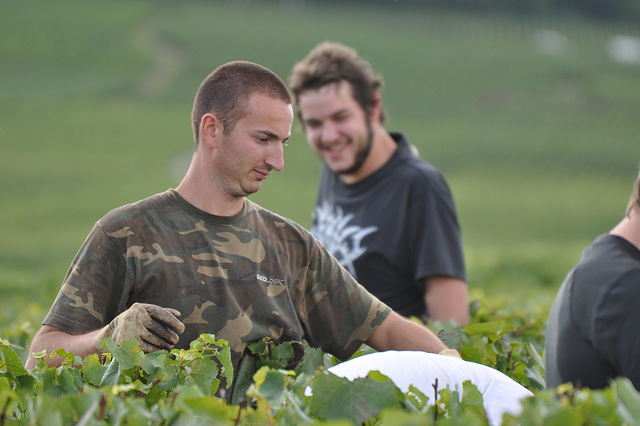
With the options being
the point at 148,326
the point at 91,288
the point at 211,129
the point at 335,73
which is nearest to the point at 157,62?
the point at 335,73

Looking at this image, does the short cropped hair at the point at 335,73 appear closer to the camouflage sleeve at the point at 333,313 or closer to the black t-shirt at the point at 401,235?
the black t-shirt at the point at 401,235

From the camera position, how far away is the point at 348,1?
68.2 metres

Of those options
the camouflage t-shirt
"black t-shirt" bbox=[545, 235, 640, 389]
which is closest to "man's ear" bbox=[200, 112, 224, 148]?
the camouflage t-shirt

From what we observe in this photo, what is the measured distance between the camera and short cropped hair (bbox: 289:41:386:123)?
17.4ft

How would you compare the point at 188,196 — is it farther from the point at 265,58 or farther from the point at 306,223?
the point at 265,58

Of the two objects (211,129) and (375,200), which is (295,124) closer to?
(375,200)

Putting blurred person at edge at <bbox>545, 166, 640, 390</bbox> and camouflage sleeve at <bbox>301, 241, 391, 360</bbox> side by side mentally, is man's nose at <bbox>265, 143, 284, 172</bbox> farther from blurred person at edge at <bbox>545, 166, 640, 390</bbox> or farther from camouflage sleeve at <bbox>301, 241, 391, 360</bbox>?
blurred person at edge at <bbox>545, 166, 640, 390</bbox>

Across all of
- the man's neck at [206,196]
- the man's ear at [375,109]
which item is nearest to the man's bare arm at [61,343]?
the man's neck at [206,196]

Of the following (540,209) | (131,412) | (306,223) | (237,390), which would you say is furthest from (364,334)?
(540,209)

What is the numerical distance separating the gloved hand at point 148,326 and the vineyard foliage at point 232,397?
0.05 meters

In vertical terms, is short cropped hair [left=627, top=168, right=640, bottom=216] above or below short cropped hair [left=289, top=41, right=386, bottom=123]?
below

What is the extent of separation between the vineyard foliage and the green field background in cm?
932

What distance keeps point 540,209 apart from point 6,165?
71.2ft

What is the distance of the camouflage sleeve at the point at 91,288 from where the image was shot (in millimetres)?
2568
